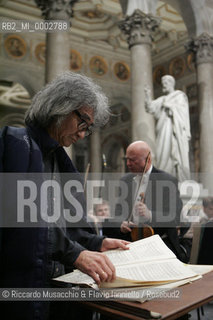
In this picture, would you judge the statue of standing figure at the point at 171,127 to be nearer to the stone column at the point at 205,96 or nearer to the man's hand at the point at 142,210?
the stone column at the point at 205,96

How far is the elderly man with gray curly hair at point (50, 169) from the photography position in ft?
3.68

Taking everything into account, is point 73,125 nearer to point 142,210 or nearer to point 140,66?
point 142,210

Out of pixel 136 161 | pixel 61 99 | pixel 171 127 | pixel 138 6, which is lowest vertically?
pixel 136 161

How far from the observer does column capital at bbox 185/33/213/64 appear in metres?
9.50

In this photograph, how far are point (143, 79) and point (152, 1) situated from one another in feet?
6.77

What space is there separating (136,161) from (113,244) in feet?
5.70

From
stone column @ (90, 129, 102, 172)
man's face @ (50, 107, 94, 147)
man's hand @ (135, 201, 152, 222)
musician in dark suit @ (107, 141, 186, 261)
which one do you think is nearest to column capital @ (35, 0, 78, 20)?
musician in dark suit @ (107, 141, 186, 261)

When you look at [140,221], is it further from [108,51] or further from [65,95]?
[108,51]

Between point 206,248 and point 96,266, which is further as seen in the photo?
point 206,248

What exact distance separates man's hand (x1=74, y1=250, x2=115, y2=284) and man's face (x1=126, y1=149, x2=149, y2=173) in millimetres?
1949

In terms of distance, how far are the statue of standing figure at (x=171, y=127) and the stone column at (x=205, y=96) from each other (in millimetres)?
2476

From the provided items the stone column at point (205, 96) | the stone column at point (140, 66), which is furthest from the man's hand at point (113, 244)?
the stone column at point (205, 96)

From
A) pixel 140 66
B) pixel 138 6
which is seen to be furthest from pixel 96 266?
pixel 138 6

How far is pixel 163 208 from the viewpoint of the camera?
296 cm
